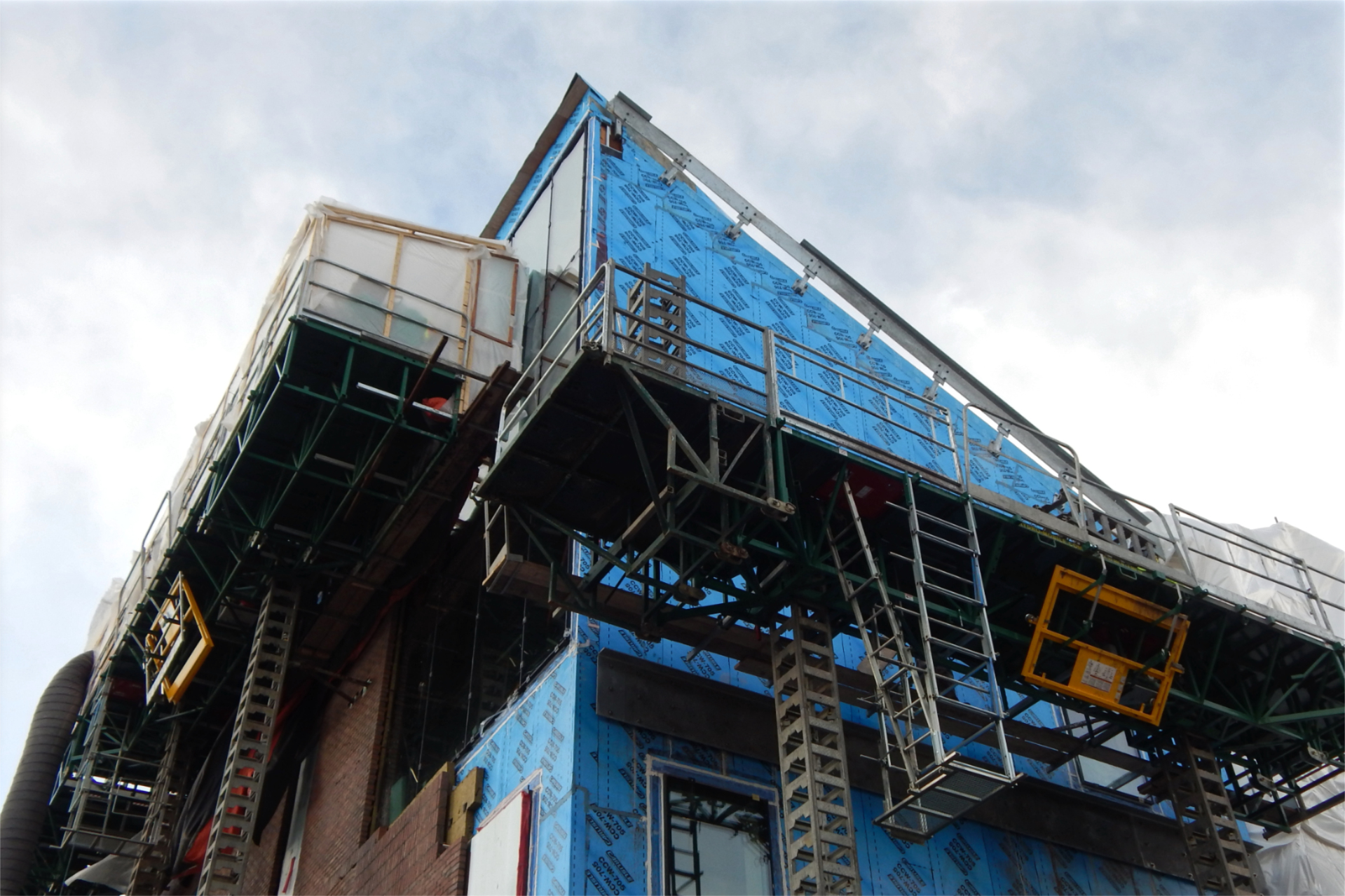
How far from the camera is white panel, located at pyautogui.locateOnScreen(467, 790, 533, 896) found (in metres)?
14.2

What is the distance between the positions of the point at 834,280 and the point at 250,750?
13.9 m

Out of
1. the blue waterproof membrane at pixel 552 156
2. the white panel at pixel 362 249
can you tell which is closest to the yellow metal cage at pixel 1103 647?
Answer: the white panel at pixel 362 249

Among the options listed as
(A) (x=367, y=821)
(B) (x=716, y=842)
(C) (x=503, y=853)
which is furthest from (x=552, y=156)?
(B) (x=716, y=842)

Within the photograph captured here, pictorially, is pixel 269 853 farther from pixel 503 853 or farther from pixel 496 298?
pixel 496 298

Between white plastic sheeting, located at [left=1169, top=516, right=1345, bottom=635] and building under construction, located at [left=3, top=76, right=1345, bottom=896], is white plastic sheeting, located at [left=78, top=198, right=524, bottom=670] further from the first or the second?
white plastic sheeting, located at [left=1169, top=516, right=1345, bottom=635]

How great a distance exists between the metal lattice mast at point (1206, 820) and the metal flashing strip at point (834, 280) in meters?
6.65

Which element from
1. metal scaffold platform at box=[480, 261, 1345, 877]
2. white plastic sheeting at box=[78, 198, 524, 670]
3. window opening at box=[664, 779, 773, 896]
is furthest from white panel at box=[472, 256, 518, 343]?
window opening at box=[664, 779, 773, 896]

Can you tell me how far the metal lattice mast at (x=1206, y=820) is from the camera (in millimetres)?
16594

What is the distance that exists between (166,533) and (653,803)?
45.7 ft

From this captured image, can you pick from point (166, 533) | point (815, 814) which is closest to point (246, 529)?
point (166, 533)

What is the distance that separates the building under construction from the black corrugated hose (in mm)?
3649

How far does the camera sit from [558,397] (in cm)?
1321

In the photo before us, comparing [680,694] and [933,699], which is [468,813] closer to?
[680,694]

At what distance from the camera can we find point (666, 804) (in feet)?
48.5
